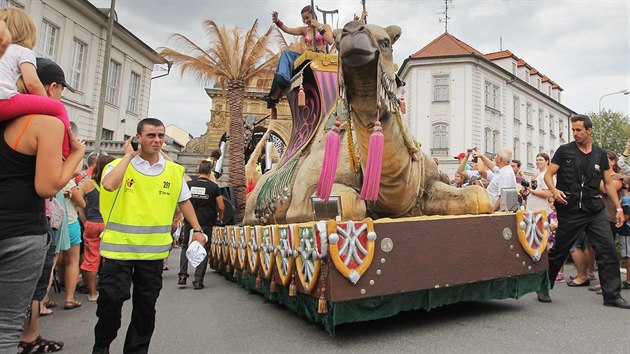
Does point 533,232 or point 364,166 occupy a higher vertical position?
point 364,166

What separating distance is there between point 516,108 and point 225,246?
3222 cm

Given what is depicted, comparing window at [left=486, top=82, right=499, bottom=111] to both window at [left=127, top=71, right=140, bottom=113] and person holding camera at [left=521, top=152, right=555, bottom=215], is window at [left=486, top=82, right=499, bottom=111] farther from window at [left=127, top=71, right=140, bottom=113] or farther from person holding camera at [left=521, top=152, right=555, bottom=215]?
person holding camera at [left=521, top=152, right=555, bottom=215]

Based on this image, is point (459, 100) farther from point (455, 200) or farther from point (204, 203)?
point (455, 200)

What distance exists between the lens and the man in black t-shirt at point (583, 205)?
415 cm

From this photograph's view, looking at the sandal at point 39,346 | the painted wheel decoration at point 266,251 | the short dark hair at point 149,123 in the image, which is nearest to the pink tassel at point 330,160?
the painted wheel decoration at point 266,251

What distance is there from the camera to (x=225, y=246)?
6273mm

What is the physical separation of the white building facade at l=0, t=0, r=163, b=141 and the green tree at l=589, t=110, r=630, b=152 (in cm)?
3655

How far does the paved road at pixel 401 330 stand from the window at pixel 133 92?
890 inches

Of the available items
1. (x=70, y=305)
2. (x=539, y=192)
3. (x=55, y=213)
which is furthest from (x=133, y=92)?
(x=539, y=192)

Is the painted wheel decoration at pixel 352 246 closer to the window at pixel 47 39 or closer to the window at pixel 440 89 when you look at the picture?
the window at pixel 47 39

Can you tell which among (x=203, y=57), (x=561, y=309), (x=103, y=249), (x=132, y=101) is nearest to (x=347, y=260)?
(x=103, y=249)

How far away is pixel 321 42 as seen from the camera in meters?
6.34

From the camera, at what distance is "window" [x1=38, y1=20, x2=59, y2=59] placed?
18.1 m

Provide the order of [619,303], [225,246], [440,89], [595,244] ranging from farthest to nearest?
[440,89] → [225,246] → [595,244] → [619,303]
